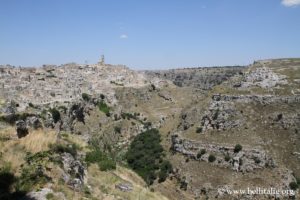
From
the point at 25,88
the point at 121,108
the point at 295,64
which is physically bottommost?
Answer: the point at 121,108

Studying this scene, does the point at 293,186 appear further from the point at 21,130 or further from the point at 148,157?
the point at 21,130

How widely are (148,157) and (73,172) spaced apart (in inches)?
2915

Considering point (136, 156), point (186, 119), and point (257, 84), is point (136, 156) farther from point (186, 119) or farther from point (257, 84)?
point (257, 84)

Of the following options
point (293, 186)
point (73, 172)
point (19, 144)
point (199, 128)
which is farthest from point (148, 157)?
point (73, 172)

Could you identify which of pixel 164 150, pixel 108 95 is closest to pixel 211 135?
pixel 164 150

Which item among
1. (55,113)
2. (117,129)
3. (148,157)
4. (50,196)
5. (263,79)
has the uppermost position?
(263,79)

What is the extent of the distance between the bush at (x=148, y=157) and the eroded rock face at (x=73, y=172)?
59594 millimetres

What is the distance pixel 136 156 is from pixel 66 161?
253 feet

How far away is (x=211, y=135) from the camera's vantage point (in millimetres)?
84875

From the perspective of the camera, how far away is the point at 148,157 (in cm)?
9200

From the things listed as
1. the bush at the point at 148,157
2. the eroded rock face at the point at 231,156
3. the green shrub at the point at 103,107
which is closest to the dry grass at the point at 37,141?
the eroded rock face at the point at 231,156

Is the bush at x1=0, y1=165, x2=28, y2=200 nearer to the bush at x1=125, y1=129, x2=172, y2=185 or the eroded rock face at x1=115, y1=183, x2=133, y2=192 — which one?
the eroded rock face at x1=115, y1=183, x2=133, y2=192

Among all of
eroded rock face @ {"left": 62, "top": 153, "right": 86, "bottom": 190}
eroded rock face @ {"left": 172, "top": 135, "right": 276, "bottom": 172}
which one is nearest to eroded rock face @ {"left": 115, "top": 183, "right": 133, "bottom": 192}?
eroded rock face @ {"left": 62, "top": 153, "right": 86, "bottom": 190}

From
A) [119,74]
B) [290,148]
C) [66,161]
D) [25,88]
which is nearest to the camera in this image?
Result: [66,161]
